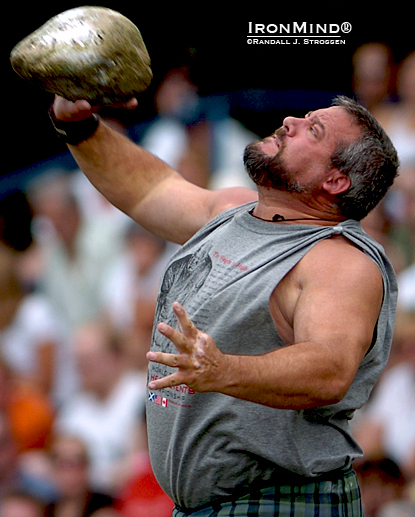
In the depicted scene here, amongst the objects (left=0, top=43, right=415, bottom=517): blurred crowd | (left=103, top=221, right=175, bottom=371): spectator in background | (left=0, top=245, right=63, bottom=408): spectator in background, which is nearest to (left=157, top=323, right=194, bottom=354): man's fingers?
(left=0, top=43, right=415, bottom=517): blurred crowd

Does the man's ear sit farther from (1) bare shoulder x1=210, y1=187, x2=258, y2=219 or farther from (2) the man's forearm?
(2) the man's forearm

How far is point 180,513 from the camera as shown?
97.0 inches

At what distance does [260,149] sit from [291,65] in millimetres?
3764

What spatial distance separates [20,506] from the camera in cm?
425

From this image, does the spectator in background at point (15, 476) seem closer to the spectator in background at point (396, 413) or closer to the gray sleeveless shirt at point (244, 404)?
the spectator in background at point (396, 413)

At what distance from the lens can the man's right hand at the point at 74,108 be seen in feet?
8.75

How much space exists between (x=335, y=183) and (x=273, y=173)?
189 mm

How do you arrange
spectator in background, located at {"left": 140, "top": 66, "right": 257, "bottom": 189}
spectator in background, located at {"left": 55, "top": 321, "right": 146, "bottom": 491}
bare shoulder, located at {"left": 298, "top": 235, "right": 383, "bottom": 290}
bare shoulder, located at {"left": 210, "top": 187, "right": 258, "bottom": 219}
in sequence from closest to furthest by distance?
bare shoulder, located at {"left": 298, "top": 235, "right": 383, "bottom": 290} < bare shoulder, located at {"left": 210, "top": 187, "right": 258, "bottom": 219} < spectator in background, located at {"left": 55, "top": 321, "right": 146, "bottom": 491} < spectator in background, located at {"left": 140, "top": 66, "right": 257, "bottom": 189}

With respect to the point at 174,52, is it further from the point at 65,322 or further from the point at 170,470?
the point at 170,470

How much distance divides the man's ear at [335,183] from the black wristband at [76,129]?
2.90ft

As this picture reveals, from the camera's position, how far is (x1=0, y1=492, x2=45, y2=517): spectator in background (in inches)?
167

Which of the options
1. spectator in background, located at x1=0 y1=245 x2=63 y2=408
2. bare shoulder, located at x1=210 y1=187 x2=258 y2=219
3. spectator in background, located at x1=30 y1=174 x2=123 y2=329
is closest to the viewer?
bare shoulder, located at x1=210 y1=187 x2=258 y2=219

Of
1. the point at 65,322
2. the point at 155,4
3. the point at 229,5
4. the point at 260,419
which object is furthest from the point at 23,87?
the point at 260,419

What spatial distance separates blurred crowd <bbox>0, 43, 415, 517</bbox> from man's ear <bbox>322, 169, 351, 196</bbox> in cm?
207
